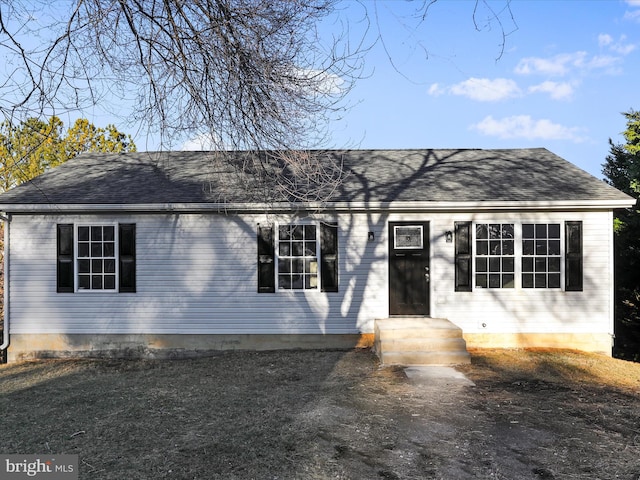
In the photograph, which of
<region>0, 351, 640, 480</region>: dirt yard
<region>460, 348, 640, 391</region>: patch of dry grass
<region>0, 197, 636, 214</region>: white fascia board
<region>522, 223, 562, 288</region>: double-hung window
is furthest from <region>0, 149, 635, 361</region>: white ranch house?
<region>0, 351, 640, 480</region>: dirt yard

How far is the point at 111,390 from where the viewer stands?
6.45 m

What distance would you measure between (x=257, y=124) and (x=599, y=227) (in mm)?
7283

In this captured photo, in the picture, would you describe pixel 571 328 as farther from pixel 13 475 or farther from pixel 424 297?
pixel 13 475

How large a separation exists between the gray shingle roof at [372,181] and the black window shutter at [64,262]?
28.1 inches

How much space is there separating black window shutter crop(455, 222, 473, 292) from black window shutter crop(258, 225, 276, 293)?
3.62 m

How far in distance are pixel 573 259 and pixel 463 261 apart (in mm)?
2087

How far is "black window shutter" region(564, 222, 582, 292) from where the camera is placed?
8469 mm

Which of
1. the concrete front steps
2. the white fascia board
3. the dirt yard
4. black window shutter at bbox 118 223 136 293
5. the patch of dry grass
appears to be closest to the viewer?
the dirt yard

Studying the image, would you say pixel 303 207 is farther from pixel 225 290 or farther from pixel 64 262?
pixel 64 262

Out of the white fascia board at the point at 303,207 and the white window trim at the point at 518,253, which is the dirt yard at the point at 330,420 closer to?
the white window trim at the point at 518,253

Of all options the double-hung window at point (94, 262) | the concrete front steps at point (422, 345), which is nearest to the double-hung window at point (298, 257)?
the concrete front steps at point (422, 345)

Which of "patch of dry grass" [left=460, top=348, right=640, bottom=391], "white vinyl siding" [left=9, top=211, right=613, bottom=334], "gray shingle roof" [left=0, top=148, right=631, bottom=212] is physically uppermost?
"gray shingle roof" [left=0, top=148, right=631, bottom=212]

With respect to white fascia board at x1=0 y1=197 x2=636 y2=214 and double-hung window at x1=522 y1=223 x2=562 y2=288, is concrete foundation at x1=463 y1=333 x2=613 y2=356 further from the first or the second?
white fascia board at x1=0 y1=197 x2=636 y2=214

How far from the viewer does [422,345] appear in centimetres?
746
